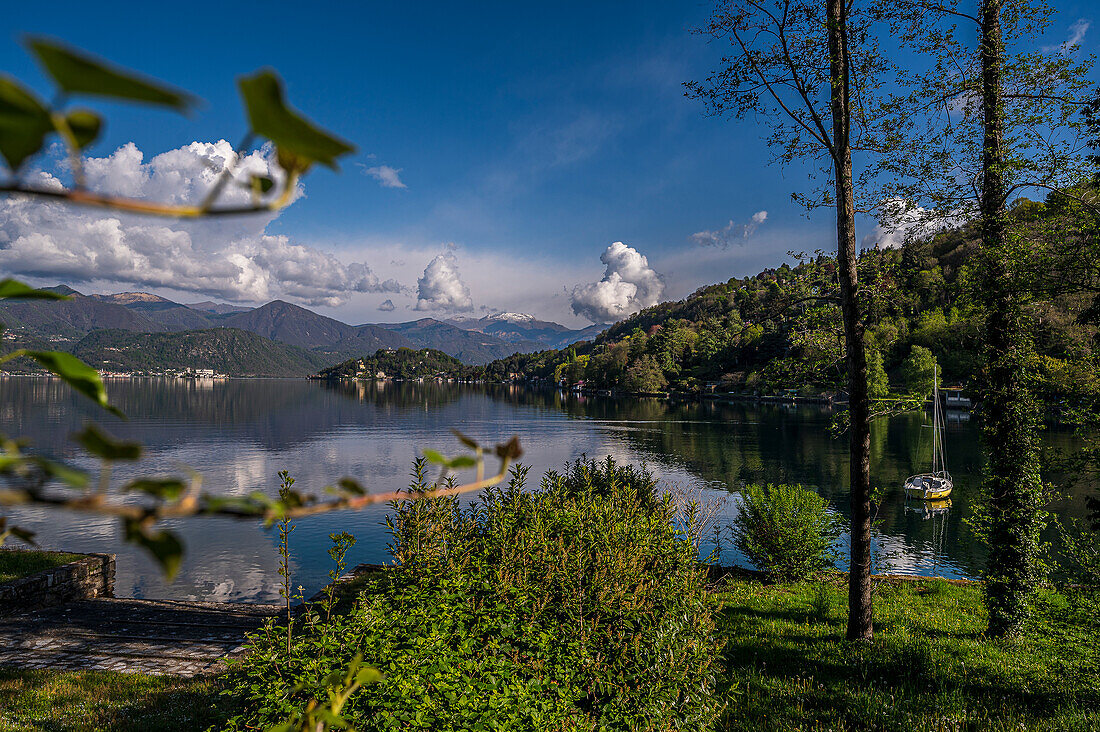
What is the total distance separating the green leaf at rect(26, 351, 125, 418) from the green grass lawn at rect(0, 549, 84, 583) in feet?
50.5

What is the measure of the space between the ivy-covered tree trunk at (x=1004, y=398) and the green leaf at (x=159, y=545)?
1085cm

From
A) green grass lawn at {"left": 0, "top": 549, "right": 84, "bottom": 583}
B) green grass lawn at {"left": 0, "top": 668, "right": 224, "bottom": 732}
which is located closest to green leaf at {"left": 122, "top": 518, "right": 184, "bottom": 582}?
green grass lawn at {"left": 0, "top": 668, "right": 224, "bottom": 732}

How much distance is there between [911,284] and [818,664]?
19.1 feet

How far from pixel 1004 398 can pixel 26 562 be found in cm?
1968

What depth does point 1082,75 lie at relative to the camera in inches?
323

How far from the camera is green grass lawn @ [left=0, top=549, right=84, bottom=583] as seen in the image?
12.1m

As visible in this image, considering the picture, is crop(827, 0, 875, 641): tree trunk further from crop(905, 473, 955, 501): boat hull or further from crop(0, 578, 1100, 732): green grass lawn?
crop(905, 473, 955, 501): boat hull

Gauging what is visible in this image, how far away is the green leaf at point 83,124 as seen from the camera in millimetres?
587

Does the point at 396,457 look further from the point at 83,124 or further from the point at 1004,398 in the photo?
the point at 83,124

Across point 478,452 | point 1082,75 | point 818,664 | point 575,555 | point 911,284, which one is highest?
point 1082,75

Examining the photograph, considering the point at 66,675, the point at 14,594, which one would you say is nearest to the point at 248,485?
the point at 14,594

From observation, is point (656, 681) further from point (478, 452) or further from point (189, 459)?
point (189, 459)

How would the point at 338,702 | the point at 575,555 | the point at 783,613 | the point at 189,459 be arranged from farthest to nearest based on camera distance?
the point at 189,459 < the point at 783,613 < the point at 575,555 < the point at 338,702

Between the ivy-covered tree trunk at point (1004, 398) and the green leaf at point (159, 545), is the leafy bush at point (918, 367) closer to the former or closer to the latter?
the ivy-covered tree trunk at point (1004, 398)
